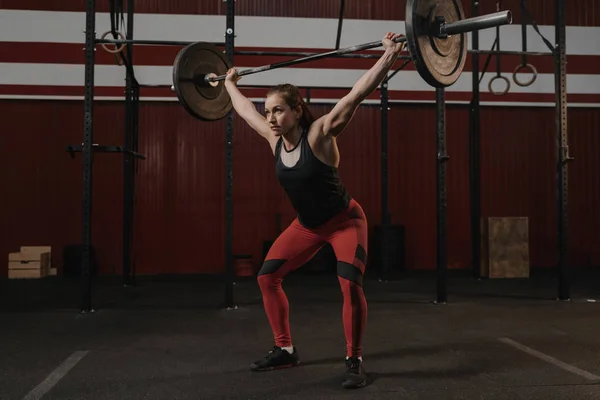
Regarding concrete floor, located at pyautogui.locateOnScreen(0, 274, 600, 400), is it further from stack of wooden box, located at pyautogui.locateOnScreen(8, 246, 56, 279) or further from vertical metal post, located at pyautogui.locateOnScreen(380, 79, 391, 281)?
stack of wooden box, located at pyautogui.locateOnScreen(8, 246, 56, 279)

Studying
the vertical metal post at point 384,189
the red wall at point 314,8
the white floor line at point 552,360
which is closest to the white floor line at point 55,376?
the white floor line at point 552,360

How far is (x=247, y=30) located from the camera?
640cm

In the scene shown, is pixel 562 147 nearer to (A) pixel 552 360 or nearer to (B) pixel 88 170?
(A) pixel 552 360

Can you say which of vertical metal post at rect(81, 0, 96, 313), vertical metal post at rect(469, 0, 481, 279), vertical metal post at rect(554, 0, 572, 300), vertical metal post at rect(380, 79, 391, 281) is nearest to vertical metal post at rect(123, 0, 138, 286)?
vertical metal post at rect(81, 0, 96, 313)

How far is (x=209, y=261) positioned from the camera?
6.46 metres

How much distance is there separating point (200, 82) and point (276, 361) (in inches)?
66.9

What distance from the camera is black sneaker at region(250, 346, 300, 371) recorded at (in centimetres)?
239

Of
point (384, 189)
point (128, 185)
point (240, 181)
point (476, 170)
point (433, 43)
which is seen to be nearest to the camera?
point (433, 43)

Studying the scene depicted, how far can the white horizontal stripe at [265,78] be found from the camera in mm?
6156

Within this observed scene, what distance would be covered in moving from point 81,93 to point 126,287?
8.90ft

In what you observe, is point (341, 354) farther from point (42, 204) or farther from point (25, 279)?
point (42, 204)

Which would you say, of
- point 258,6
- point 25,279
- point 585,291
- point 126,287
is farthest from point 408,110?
point 25,279

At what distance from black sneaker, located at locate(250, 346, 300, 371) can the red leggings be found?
0.05m

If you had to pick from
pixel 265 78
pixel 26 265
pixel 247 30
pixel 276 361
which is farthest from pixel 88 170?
pixel 247 30
